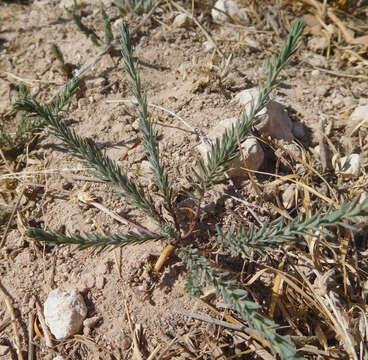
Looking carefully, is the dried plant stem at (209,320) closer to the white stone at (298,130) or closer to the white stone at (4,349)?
the white stone at (4,349)

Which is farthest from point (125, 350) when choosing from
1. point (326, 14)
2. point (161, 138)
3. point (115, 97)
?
point (326, 14)

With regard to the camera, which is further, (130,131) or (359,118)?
(359,118)

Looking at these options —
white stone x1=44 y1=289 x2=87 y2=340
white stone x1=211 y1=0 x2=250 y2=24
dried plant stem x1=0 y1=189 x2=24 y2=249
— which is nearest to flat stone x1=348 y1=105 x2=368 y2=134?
white stone x1=211 y1=0 x2=250 y2=24

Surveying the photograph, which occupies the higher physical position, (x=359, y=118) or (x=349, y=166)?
(x=359, y=118)

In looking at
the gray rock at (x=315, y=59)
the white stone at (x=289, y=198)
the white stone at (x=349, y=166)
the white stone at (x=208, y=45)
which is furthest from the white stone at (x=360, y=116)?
the white stone at (x=208, y=45)

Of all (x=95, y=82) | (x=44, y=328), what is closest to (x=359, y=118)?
(x=95, y=82)

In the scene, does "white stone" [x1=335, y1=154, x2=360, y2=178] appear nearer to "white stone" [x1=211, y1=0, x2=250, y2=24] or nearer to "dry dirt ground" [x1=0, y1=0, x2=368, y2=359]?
"dry dirt ground" [x1=0, y1=0, x2=368, y2=359]

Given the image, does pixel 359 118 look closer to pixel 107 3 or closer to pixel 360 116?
pixel 360 116

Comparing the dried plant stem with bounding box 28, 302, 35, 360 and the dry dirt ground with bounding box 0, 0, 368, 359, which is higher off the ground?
the dry dirt ground with bounding box 0, 0, 368, 359
